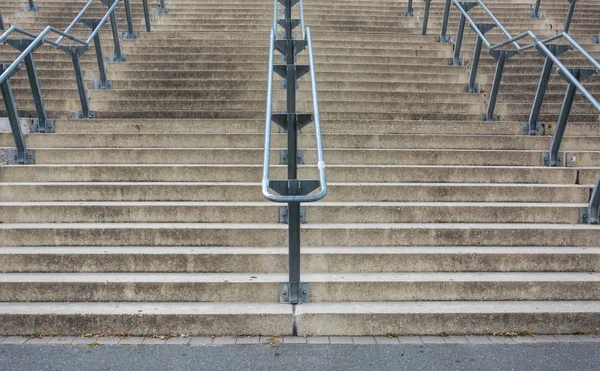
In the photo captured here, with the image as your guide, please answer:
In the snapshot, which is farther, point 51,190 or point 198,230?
point 51,190

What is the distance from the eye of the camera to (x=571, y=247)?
437 cm

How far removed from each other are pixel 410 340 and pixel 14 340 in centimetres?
261

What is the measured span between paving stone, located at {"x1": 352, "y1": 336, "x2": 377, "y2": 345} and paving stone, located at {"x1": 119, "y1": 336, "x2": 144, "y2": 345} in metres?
1.41

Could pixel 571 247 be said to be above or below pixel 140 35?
below

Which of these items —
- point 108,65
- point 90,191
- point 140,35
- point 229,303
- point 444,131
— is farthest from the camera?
point 140,35

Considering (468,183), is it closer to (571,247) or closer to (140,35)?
(571,247)

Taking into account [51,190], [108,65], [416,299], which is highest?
[108,65]

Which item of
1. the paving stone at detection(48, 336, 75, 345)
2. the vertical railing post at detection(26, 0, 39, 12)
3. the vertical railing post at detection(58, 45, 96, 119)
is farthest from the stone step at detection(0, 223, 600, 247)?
the vertical railing post at detection(26, 0, 39, 12)

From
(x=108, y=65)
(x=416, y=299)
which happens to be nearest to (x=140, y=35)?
(x=108, y=65)

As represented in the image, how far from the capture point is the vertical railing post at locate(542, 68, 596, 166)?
5090 millimetres

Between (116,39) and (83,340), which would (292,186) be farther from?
(116,39)

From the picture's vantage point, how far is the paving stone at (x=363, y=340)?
3.49 m

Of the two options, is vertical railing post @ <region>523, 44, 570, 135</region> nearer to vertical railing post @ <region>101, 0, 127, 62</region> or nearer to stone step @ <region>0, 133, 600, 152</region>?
stone step @ <region>0, 133, 600, 152</region>

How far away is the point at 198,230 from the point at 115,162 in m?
1.48
